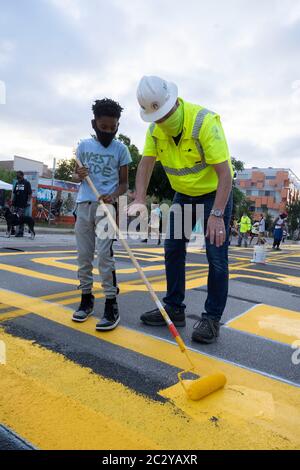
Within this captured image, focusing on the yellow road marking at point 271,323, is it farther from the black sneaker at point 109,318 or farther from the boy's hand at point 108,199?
the boy's hand at point 108,199

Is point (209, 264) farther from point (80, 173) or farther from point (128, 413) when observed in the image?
point (128, 413)

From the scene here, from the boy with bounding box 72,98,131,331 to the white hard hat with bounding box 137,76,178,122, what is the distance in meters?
0.53

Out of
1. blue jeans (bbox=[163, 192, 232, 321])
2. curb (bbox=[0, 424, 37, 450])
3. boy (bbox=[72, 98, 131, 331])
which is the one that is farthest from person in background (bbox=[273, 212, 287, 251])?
curb (bbox=[0, 424, 37, 450])

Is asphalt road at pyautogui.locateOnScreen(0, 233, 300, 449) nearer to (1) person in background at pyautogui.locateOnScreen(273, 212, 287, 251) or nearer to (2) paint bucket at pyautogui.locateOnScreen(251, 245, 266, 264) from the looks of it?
(2) paint bucket at pyautogui.locateOnScreen(251, 245, 266, 264)

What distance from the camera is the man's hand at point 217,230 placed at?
2783 millimetres

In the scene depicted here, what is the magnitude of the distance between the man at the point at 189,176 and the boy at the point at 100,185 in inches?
10.1

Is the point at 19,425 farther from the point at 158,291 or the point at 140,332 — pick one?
the point at 158,291

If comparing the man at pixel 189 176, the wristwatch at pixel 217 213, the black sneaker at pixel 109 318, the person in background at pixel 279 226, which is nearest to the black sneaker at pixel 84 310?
the black sneaker at pixel 109 318

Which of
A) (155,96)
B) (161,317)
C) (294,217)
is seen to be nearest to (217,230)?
(161,317)

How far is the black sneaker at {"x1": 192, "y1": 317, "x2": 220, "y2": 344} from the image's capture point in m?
2.83

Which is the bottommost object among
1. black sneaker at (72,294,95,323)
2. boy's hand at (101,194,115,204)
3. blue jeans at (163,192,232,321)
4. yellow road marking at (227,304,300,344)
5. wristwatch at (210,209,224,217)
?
yellow road marking at (227,304,300,344)

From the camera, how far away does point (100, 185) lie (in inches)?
130

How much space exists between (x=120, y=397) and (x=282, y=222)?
1742 centimetres

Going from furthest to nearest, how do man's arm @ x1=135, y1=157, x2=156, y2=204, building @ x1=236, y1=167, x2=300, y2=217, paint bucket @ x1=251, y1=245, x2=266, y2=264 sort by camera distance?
building @ x1=236, y1=167, x2=300, y2=217 < paint bucket @ x1=251, y1=245, x2=266, y2=264 < man's arm @ x1=135, y1=157, x2=156, y2=204
